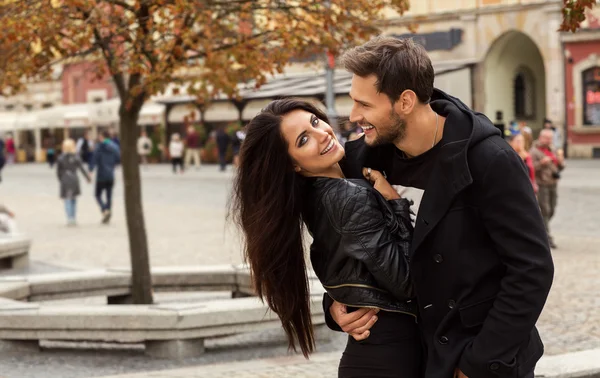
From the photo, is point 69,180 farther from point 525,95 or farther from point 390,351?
point 525,95

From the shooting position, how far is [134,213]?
9398 mm

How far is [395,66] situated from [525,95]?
133 feet

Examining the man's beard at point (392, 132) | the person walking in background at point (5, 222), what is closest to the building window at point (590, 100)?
the person walking in background at point (5, 222)

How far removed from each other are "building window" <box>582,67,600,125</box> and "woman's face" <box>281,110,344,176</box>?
3548 centimetres

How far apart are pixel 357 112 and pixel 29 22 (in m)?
5.37

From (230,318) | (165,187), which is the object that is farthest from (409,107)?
(165,187)

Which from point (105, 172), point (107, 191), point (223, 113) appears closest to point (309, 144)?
point (107, 191)

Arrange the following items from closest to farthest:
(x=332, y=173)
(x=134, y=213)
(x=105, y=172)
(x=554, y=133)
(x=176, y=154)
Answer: (x=332, y=173), (x=134, y=213), (x=105, y=172), (x=554, y=133), (x=176, y=154)

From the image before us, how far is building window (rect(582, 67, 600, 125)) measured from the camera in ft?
124

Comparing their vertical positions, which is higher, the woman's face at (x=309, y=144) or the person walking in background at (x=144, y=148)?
the woman's face at (x=309, y=144)

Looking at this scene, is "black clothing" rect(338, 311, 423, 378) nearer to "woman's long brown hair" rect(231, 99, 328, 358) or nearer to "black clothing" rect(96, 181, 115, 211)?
"woman's long brown hair" rect(231, 99, 328, 358)

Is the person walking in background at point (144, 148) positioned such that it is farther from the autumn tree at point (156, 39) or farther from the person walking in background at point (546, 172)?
the autumn tree at point (156, 39)

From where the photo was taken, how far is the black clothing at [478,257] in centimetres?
309

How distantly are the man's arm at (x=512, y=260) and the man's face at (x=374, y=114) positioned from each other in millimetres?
284
